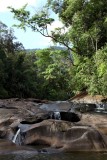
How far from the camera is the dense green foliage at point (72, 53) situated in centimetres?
3612

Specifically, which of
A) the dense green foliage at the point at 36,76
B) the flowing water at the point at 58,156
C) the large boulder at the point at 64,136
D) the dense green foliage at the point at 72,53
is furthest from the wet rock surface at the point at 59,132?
the dense green foliage at the point at 36,76

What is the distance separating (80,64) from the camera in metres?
40.1

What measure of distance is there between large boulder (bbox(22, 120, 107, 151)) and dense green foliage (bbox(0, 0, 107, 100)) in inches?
687

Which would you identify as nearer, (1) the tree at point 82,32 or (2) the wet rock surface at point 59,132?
(2) the wet rock surface at point 59,132

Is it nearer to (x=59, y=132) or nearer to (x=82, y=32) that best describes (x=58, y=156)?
(x=59, y=132)

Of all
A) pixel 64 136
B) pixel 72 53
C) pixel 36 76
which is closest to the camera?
pixel 64 136

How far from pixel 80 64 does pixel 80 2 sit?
7045 millimetres

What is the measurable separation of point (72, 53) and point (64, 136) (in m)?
30.1

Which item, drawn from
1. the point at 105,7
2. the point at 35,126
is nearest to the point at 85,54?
the point at 105,7

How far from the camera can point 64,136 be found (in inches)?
587

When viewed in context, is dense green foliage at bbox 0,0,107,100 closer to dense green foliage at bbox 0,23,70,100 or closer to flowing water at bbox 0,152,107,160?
dense green foliage at bbox 0,23,70,100

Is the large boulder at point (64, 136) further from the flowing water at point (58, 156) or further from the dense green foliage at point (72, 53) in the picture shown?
the dense green foliage at point (72, 53)

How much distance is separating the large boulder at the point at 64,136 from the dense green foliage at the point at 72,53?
17457 mm

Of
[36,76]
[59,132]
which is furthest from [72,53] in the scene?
[59,132]
